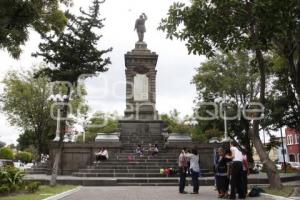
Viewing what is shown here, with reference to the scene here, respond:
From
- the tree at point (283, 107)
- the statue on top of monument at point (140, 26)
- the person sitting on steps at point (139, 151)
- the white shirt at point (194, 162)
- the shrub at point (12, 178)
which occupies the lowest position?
the shrub at point (12, 178)

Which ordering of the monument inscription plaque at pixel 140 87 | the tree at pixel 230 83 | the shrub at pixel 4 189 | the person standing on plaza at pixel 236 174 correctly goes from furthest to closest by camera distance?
the tree at pixel 230 83, the monument inscription plaque at pixel 140 87, the shrub at pixel 4 189, the person standing on plaza at pixel 236 174

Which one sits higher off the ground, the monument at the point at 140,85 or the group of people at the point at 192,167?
the monument at the point at 140,85

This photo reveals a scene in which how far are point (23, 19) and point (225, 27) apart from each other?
7545mm

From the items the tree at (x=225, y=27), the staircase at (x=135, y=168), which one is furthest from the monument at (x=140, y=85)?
the tree at (x=225, y=27)

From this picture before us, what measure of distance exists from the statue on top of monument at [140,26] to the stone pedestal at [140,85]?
206 cm

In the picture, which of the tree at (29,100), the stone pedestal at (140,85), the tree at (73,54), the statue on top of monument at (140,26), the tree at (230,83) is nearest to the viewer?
the tree at (73,54)

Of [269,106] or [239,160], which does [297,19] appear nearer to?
[239,160]

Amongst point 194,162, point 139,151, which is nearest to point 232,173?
point 194,162

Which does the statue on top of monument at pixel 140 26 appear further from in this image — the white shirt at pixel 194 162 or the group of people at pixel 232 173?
the group of people at pixel 232 173

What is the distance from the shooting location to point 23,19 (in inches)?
606

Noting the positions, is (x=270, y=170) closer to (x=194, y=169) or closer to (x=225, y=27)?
(x=194, y=169)

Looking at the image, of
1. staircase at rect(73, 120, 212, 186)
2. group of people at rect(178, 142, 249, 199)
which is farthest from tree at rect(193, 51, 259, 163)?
group of people at rect(178, 142, 249, 199)

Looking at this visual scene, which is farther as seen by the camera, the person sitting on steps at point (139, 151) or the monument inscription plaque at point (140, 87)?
the monument inscription plaque at point (140, 87)

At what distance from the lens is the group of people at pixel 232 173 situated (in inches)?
545
